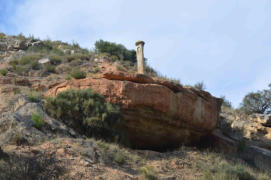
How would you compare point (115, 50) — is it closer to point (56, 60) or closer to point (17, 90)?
point (56, 60)

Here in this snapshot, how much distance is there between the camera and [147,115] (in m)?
11.3

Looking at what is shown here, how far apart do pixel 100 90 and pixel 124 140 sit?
6.61ft

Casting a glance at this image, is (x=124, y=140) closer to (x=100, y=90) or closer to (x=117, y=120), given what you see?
(x=117, y=120)

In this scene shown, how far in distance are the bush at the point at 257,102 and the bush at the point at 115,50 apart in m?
10.2

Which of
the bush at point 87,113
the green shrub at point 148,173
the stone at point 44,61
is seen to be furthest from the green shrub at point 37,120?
the stone at point 44,61

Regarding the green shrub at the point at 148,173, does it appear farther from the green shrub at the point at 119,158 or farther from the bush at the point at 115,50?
the bush at the point at 115,50

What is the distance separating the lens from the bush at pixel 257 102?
22.0 m

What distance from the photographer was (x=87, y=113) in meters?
10.4

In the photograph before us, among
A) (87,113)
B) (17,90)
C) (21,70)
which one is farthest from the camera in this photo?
(21,70)

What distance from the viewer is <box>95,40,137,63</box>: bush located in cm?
2627

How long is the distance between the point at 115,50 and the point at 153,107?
628 inches

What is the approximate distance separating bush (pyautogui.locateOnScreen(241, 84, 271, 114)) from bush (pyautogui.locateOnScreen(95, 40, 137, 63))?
10.2 metres

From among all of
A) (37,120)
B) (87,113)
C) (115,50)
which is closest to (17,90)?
(87,113)

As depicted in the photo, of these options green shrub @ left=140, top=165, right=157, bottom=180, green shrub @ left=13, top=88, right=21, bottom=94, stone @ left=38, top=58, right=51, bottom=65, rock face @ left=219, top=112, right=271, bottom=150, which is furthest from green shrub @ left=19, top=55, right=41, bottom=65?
green shrub @ left=140, top=165, right=157, bottom=180
